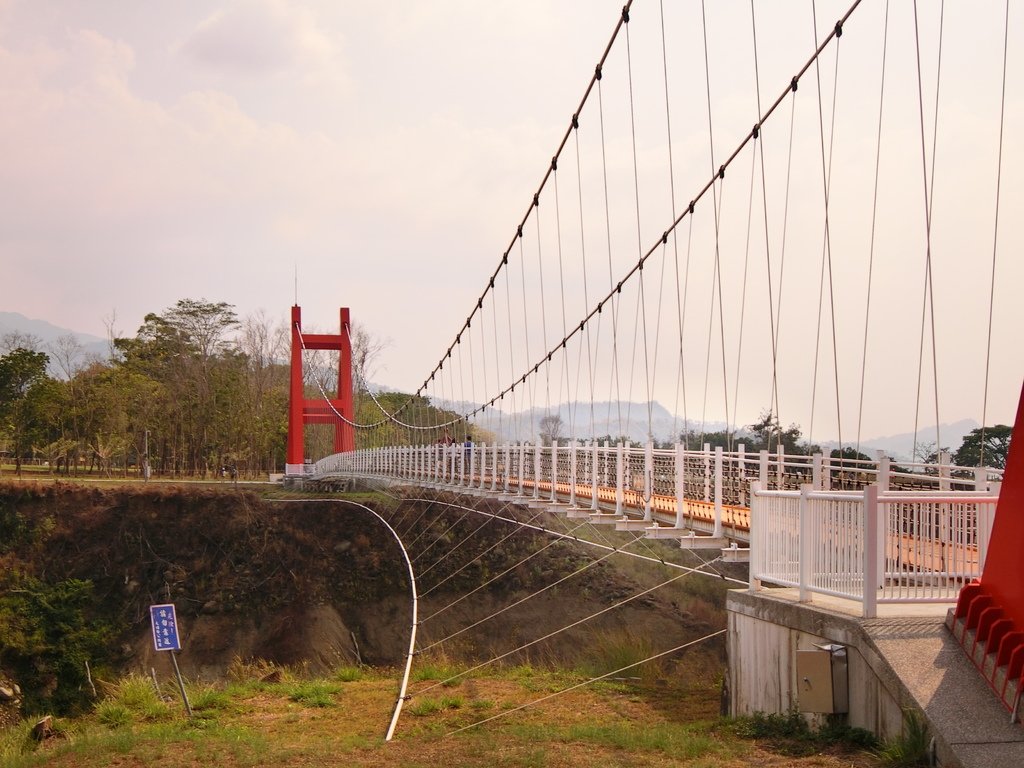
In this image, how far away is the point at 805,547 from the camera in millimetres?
7438

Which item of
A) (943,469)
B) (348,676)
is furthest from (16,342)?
(943,469)

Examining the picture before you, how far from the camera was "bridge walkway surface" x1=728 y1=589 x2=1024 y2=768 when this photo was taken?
5262mm

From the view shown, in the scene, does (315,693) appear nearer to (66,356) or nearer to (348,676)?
(348,676)

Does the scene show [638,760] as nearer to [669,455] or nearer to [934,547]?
[934,547]

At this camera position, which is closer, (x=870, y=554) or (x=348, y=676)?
(x=870, y=554)

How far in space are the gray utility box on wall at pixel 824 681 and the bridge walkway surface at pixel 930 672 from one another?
155 mm

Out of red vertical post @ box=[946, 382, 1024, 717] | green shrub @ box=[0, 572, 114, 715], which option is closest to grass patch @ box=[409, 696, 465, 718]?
red vertical post @ box=[946, 382, 1024, 717]

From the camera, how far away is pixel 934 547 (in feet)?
22.8

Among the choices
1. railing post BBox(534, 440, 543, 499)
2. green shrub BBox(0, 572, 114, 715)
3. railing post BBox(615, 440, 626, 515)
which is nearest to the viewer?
railing post BBox(615, 440, 626, 515)

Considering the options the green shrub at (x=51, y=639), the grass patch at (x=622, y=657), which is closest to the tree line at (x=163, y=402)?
the green shrub at (x=51, y=639)

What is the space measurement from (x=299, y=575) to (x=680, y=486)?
92.5ft

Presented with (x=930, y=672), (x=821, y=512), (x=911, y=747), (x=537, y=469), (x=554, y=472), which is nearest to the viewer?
(x=911, y=747)

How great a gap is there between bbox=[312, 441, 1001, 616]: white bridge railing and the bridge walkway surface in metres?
0.16

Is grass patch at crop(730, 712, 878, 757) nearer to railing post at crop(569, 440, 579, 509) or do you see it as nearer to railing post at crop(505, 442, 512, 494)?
railing post at crop(569, 440, 579, 509)
